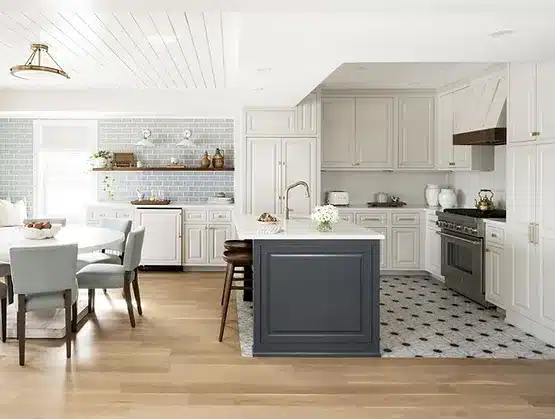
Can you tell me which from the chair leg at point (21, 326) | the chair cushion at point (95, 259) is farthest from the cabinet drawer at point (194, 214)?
the chair leg at point (21, 326)

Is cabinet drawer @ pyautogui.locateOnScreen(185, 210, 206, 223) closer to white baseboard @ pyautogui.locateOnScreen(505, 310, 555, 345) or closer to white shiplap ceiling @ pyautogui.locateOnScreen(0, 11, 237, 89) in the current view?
white shiplap ceiling @ pyautogui.locateOnScreen(0, 11, 237, 89)

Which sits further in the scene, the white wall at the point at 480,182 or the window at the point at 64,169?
the window at the point at 64,169

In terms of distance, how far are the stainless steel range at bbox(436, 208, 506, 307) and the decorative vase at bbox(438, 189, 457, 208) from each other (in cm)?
75

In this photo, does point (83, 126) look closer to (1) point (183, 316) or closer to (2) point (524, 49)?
(1) point (183, 316)

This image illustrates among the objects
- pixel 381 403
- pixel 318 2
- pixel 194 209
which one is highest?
pixel 318 2

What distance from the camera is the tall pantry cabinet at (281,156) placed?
23.0 feet

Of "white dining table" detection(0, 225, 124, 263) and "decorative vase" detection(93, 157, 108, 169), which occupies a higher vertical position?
"decorative vase" detection(93, 157, 108, 169)

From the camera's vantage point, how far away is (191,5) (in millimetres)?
2775

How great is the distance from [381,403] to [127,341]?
216 centimetres

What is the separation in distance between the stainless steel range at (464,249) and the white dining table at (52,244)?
3.43 metres

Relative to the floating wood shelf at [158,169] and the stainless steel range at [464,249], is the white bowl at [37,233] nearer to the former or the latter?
the floating wood shelf at [158,169]

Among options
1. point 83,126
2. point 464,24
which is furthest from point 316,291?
point 83,126

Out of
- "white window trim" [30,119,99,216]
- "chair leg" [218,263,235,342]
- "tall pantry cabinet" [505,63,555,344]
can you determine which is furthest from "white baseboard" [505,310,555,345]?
"white window trim" [30,119,99,216]

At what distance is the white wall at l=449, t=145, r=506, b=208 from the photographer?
20.6 ft
